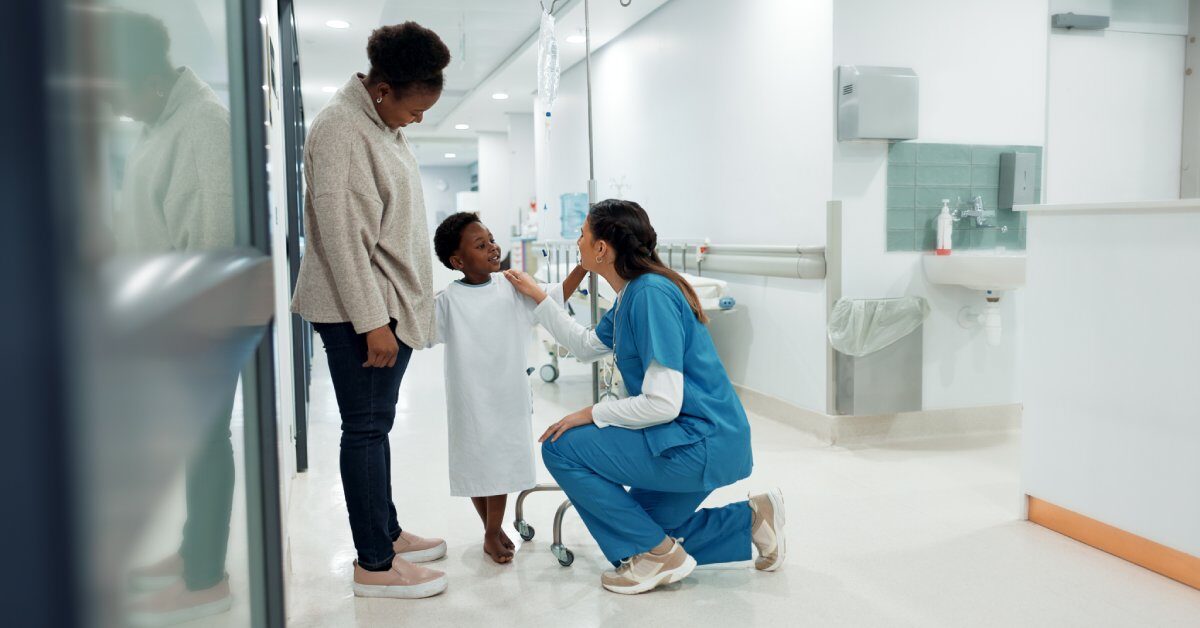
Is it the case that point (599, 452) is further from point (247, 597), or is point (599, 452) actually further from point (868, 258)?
point (868, 258)

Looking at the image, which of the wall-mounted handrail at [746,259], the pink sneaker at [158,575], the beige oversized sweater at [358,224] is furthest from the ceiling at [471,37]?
the pink sneaker at [158,575]

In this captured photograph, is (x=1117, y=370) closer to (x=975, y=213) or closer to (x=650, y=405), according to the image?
(x=650, y=405)

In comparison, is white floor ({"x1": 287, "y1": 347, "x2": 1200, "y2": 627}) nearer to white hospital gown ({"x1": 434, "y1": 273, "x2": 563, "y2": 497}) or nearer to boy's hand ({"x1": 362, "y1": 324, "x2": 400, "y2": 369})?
white hospital gown ({"x1": 434, "y1": 273, "x2": 563, "y2": 497})

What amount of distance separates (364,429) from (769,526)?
109 cm

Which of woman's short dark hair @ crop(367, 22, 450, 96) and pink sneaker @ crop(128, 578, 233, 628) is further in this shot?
woman's short dark hair @ crop(367, 22, 450, 96)

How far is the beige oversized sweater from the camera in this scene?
6.53 ft

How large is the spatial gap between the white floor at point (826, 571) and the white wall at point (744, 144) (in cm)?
92

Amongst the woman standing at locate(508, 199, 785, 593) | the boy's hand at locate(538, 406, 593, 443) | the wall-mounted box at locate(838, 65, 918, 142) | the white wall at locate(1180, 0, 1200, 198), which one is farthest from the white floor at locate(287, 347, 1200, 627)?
the white wall at locate(1180, 0, 1200, 198)

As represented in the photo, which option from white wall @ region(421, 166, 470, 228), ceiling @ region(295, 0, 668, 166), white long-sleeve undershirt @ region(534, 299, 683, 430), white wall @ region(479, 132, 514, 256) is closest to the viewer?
white long-sleeve undershirt @ region(534, 299, 683, 430)

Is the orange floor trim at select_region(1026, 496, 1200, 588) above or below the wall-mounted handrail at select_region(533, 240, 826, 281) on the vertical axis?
below

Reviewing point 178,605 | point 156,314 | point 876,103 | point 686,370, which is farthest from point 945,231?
point 156,314

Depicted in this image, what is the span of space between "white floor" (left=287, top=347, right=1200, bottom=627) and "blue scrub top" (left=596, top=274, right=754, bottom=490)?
37 centimetres

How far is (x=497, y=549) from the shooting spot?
2510 millimetres

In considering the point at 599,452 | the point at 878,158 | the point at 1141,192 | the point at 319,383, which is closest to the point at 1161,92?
the point at 1141,192
